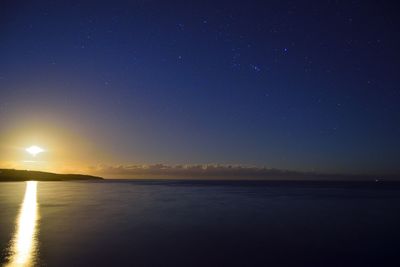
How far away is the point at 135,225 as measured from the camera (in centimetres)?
3316

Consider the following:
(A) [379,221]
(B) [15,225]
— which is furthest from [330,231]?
(B) [15,225]

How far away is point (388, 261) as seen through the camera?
19953 millimetres

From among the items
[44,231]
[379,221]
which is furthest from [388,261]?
[44,231]

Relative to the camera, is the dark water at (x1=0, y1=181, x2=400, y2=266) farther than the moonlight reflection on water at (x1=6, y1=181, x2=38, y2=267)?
Yes

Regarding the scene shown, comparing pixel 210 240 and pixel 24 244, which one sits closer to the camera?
pixel 24 244

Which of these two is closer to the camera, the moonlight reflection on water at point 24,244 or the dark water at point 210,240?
the moonlight reflection on water at point 24,244

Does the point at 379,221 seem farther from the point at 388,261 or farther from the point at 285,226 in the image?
the point at 388,261

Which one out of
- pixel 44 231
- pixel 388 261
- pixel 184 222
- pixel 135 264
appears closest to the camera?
pixel 135 264

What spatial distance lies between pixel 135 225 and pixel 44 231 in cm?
805

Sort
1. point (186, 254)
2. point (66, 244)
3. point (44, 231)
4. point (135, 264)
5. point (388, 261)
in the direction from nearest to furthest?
1. point (135, 264)
2. point (388, 261)
3. point (186, 254)
4. point (66, 244)
5. point (44, 231)

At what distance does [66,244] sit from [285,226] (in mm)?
19861

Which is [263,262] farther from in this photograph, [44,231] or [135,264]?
[44,231]

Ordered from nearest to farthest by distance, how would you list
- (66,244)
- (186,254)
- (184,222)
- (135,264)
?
(135,264) → (186,254) → (66,244) → (184,222)

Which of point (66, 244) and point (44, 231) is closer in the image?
point (66, 244)
